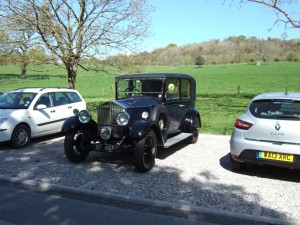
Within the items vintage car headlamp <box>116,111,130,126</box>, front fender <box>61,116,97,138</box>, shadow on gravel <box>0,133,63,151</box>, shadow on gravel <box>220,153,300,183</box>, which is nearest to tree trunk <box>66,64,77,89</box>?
shadow on gravel <box>0,133,63,151</box>

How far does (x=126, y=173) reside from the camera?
643cm

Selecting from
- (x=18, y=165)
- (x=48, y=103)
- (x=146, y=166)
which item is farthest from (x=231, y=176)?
(x=48, y=103)

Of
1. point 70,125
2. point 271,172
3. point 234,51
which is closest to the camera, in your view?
point 271,172

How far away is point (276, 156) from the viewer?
18.5 feet

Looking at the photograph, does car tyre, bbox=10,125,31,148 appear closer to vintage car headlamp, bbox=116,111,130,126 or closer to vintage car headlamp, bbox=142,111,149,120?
vintage car headlamp, bbox=116,111,130,126

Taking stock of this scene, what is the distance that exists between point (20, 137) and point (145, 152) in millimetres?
4080

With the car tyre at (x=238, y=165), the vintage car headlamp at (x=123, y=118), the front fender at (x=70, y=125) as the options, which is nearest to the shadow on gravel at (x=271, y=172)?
the car tyre at (x=238, y=165)

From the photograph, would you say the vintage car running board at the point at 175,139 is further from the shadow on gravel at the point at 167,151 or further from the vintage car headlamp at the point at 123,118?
the vintage car headlamp at the point at 123,118

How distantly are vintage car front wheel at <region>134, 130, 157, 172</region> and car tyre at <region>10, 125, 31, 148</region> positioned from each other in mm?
4022

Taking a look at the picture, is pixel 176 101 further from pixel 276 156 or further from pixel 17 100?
pixel 17 100

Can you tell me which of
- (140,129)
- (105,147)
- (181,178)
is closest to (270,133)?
(181,178)

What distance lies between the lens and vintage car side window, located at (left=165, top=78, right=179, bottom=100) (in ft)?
26.1

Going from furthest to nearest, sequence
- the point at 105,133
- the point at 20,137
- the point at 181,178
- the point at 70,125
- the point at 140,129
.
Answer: the point at 20,137 < the point at 70,125 < the point at 105,133 < the point at 140,129 < the point at 181,178

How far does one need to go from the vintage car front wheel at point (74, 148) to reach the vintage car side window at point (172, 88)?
2338mm
